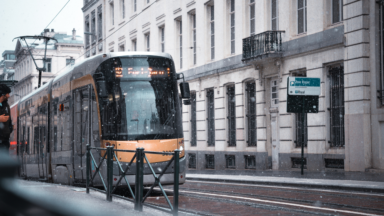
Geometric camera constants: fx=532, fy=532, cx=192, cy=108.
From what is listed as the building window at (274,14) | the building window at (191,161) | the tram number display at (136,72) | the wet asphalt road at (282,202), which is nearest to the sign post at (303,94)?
the wet asphalt road at (282,202)

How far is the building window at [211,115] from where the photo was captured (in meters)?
27.4

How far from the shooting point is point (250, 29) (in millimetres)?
24266

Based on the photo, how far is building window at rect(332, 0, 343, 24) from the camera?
18.8 meters

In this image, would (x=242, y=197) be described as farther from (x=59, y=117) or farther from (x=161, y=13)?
(x=161, y=13)

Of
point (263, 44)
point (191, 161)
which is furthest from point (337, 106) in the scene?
point (191, 161)

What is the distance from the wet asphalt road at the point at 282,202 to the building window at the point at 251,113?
11.3 meters

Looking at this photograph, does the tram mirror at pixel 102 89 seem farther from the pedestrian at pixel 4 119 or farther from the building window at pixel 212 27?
the building window at pixel 212 27

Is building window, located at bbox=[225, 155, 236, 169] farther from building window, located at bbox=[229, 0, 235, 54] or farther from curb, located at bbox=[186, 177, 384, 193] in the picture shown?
curb, located at bbox=[186, 177, 384, 193]

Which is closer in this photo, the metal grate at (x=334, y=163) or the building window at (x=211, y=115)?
the metal grate at (x=334, y=163)

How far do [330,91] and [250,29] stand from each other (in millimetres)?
6400

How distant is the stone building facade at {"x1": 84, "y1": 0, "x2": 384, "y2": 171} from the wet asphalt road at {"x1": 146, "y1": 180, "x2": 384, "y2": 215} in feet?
19.3

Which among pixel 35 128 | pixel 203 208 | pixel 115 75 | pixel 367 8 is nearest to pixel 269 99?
pixel 367 8

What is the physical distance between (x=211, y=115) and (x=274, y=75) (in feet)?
20.6

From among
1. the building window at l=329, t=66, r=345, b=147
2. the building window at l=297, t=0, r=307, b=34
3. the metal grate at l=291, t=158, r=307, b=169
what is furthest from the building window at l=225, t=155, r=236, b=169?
the building window at l=297, t=0, r=307, b=34
